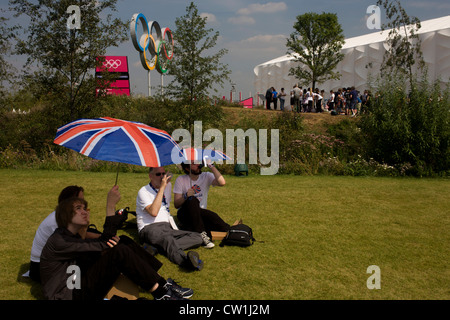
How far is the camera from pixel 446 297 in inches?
177

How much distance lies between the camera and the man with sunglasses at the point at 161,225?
5422 millimetres

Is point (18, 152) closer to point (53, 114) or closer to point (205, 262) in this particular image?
point (53, 114)

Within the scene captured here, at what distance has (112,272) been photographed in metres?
4.08

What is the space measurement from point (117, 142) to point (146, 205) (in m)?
1.70

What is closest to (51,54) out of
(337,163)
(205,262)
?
(337,163)

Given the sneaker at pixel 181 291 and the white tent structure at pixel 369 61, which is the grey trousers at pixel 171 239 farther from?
the white tent structure at pixel 369 61

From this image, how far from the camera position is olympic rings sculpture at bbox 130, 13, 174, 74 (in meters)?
16.8

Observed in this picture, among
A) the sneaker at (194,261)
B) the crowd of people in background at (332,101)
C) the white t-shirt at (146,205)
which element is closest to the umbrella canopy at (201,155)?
the white t-shirt at (146,205)

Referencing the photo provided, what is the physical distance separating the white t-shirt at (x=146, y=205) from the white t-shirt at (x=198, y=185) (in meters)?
0.42

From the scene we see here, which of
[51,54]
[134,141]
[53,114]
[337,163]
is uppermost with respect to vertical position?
[51,54]

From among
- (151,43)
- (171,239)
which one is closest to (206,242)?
(171,239)

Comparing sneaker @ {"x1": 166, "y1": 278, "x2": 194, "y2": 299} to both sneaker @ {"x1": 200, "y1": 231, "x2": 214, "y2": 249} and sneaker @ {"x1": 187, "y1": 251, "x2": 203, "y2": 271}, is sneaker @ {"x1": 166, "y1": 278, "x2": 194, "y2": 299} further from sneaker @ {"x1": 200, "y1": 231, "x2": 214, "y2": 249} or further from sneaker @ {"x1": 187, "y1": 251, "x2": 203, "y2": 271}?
sneaker @ {"x1": 200, "y1": 231, "x2": 214, "y2": 249}
